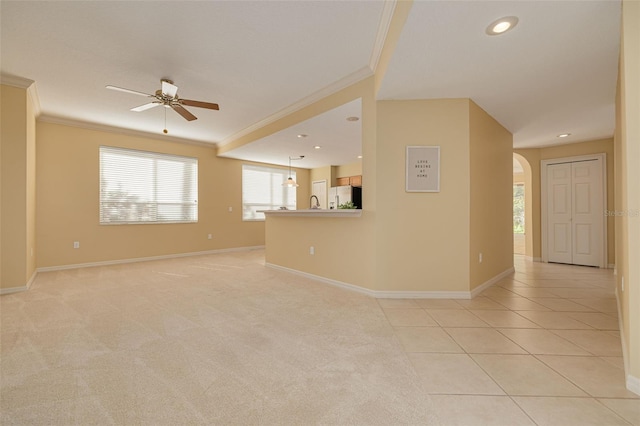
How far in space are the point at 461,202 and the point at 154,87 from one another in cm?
418

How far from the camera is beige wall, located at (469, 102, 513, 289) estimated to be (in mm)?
3482

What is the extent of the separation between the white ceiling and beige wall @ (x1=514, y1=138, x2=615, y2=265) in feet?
4.02

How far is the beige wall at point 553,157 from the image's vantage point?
17.2 ft

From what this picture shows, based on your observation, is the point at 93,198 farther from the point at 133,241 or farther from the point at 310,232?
the point at 310,232

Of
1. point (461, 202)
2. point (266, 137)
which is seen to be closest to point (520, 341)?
point (461, 202)

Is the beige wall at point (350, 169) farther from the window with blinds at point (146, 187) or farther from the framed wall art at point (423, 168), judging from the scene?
the framed wall art at point (423, 168)

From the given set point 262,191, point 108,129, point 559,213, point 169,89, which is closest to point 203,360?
point 169,89

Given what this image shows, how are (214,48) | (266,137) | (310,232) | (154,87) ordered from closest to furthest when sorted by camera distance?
(214,48)
(154,87)
(310,232)
(266,137)

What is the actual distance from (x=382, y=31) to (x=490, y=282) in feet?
11.3

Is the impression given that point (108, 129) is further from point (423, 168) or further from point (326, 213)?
point (423, 168)

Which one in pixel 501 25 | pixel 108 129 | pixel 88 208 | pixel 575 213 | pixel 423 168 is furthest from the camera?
→ pixel 575 213

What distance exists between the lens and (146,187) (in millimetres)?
5957

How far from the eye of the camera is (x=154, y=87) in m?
3.72

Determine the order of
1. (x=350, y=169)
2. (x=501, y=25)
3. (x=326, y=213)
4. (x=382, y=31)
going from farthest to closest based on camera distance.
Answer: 1. (x=350, y=169)
2. (x=326, y=213)
3. (x=382, y=31)
4. (x=501, y=25)
